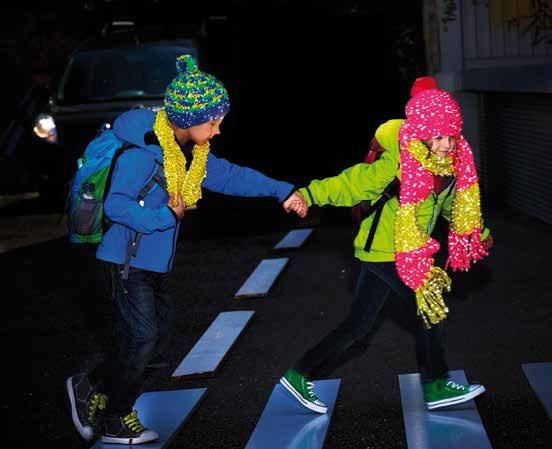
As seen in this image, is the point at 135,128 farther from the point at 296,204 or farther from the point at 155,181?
the point at 296,204

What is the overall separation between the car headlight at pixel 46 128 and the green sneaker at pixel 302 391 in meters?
10.1

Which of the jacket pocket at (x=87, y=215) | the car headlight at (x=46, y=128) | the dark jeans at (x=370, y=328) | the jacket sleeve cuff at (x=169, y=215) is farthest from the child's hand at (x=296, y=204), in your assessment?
the car headlight at (x=46, y=128)

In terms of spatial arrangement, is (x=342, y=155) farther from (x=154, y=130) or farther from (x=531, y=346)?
(x=154, y=130)

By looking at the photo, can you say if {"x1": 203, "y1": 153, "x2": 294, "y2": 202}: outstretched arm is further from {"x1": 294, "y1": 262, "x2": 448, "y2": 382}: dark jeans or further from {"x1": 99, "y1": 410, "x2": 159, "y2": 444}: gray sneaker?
{"x1": 99, "y1": 410, "x2": 159, "y2": 444}: gray sneaker

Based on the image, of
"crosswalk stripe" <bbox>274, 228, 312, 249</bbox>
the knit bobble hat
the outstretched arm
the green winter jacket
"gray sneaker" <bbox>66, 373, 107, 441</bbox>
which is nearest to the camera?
the knit bobble hat

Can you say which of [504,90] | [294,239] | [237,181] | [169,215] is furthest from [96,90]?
[169,215]

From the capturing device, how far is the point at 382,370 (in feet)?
A: 23.0

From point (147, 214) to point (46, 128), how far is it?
10.8 meters

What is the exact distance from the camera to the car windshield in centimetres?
1541

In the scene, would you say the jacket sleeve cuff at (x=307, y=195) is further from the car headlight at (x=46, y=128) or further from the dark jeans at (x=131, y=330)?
the car headlight at (x=46, y=128)

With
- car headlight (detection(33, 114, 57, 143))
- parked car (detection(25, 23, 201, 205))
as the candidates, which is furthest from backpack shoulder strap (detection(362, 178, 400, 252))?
car headlight (detection(33, 114, 57, 143))

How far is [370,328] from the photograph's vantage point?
243 inches

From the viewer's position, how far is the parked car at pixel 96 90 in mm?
15336

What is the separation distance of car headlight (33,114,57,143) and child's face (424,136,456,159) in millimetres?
10520
